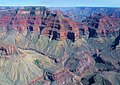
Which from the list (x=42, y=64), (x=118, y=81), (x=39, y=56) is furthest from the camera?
(x=39, y=56)

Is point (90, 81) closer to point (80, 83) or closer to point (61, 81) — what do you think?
point (80, 83)

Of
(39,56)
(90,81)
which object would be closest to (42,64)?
(39,56)

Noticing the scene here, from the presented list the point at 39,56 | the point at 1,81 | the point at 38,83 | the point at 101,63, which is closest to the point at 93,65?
the point at 101,63

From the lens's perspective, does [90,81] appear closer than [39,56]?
Yes

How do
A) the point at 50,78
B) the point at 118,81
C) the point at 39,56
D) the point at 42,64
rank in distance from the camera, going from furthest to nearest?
the point at 39,56 → the point at 42,64 → the point at 50,78 → the point at 118,81

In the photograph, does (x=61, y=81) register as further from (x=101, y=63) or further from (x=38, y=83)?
(x=101, y=63)

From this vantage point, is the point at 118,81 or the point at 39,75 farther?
the point at 39,75

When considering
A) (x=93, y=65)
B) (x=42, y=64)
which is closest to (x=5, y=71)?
(x=42, y=64)

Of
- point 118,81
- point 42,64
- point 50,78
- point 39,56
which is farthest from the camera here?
point 39,56

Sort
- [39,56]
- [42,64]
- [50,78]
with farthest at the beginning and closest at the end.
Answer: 1. [39,56]
2. [42,64]
3. [50,78]
